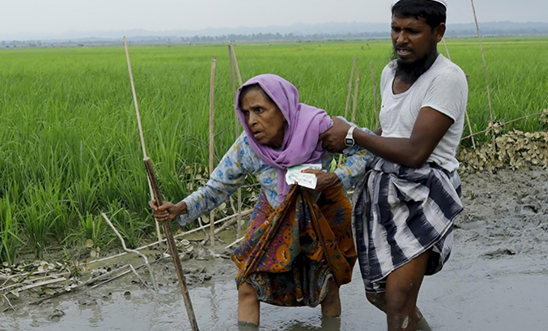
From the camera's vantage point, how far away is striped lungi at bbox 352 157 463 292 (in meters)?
2.43

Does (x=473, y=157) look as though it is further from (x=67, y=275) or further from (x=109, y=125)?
(x=67, y=275)

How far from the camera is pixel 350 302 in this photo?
10.9ft

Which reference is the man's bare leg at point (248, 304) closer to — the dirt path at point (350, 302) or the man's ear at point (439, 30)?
the dirt path at point (350, 302)

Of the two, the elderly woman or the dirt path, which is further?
the dirt path

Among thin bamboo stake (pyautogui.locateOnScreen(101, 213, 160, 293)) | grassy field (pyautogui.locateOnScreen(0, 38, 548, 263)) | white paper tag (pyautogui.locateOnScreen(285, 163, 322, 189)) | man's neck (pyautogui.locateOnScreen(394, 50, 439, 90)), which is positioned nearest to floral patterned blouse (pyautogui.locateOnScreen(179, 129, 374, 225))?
white paper tag (pyautogui.locateOnScreen(285, 163, 322, 189))

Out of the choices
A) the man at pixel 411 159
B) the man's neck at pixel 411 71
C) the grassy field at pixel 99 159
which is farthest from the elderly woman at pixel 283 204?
the grassy field at pixel 99 159

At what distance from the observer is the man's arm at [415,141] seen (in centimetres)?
232

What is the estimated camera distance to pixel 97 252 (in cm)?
389

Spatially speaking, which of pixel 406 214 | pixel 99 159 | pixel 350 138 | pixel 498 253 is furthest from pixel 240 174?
pixel 99 159

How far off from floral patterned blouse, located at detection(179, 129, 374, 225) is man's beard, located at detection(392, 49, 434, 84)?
318mm

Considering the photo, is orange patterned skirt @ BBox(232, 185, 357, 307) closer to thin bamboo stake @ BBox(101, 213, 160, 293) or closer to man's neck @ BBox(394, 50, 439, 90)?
man's neck @ BBox(394, 50, 439, 90)

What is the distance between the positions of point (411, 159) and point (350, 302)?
3.88 feet

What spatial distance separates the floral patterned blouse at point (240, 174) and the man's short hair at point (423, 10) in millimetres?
533

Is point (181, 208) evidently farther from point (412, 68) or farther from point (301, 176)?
point (412, 68)
